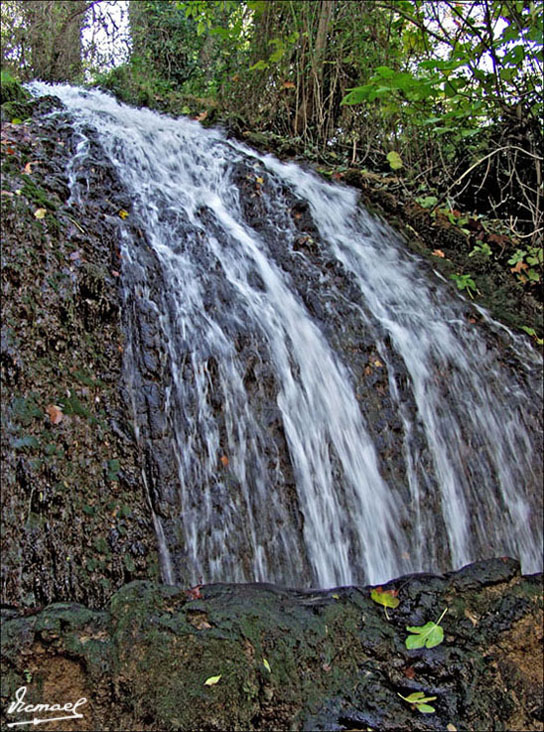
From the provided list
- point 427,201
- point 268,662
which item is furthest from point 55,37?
point 268,662

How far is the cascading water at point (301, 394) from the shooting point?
9.33 ft

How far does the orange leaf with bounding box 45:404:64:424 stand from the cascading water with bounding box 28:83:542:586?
1.24 ft

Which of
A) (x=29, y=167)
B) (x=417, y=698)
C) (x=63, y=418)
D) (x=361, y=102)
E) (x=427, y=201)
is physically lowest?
(x=417, y=698)

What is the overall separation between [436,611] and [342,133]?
643cm

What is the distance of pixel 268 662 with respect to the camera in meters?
1.88

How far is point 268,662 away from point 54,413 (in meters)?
1.46

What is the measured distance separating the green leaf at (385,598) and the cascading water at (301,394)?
0.53 metres

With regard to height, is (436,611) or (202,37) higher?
(202,37)

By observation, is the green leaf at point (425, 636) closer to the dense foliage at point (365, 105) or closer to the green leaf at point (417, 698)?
the green leaf at point (417, 698)

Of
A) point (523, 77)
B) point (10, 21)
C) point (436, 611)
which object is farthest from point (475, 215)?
point (10, 21)

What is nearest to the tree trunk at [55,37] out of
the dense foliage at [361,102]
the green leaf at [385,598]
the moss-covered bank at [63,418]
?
the dense foliage at [361,102]

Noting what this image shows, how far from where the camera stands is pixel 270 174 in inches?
214

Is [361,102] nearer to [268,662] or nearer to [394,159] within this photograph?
[394,159]

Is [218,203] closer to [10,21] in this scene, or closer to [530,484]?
[530,484]
